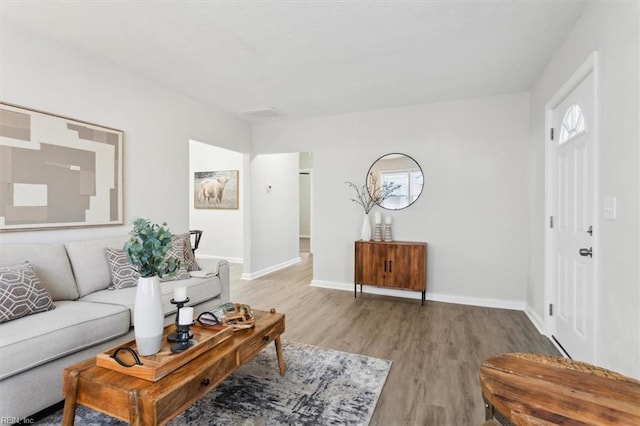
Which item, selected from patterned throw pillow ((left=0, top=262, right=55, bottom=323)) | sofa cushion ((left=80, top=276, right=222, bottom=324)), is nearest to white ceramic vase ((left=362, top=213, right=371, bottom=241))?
sofa cushion ((left=80, top=276, right=222, bottom=324))

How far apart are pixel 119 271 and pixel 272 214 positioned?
126 inches

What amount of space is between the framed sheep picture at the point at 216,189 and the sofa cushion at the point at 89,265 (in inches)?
151

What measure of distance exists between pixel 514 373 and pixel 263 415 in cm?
135

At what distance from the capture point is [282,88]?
142 inches

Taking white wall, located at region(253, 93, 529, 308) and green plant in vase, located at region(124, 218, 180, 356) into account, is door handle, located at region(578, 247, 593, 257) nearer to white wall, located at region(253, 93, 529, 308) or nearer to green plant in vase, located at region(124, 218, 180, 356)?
white wall, located at region(253, 93, 529, 308)

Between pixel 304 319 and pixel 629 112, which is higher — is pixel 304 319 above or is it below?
below

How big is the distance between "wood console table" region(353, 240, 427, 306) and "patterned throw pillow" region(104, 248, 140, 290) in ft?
8.43

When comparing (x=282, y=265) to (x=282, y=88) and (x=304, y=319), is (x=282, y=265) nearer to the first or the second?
(x=304, y=319)

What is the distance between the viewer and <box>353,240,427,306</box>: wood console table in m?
3.84

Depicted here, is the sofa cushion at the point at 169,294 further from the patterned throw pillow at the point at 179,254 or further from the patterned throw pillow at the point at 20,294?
the patterned throw pillow at the point at 20,294

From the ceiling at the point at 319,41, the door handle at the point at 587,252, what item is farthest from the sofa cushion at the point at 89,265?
the door handle at the point at 587,252

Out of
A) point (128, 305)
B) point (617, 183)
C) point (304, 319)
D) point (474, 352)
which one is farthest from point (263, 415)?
point (617, 183)

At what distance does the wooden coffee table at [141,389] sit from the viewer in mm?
1219

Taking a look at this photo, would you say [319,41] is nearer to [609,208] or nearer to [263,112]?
[263,112]
